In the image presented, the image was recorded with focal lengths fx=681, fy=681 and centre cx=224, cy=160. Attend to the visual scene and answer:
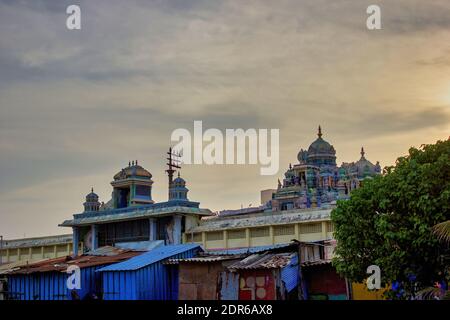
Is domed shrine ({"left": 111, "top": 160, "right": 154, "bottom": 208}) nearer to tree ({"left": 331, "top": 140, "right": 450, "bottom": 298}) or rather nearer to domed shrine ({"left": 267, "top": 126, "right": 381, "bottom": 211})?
tree ({"left": 331, "top": 140, "right": 450, "bottom": 298})

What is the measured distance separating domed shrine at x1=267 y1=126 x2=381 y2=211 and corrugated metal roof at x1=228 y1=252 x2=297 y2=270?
4760 cm

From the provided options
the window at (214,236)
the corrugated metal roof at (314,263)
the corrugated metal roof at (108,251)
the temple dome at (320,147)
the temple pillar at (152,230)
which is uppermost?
the temple dome at (320,147)

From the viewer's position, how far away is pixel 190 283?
2872 centimetres

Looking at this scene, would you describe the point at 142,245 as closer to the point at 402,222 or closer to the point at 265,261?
the point at 265,261

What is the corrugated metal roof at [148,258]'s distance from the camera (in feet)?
94.9

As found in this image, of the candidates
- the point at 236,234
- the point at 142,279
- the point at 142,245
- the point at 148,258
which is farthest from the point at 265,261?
the point at 142,245

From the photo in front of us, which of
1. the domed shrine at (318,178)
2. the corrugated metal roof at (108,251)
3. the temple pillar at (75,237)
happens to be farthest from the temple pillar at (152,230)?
the domed shrine at (318,178)

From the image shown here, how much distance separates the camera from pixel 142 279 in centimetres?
2883

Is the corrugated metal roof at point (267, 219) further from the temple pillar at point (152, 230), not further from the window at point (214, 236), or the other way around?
the temple pillar at point (152, 230)

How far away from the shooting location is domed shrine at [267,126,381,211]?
80.2 metres

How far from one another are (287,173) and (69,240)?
49454 millimetres

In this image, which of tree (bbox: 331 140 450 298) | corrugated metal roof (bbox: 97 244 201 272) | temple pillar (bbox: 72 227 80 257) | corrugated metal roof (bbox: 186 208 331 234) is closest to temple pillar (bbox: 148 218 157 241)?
corrugated metal roof (bbox: 186 208 331 234)
